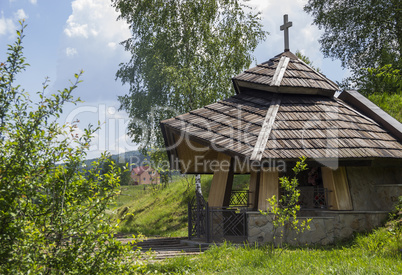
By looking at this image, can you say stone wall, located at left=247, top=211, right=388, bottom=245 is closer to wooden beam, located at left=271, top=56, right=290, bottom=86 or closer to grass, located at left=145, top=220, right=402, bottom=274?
grass, located at left=145, top=220, right=402, bottom=274

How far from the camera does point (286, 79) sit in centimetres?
1174

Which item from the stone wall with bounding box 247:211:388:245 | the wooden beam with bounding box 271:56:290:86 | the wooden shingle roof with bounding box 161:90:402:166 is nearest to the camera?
the stone wall with bounding box 247:211:388:245

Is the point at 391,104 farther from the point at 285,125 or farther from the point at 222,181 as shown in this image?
the point at 222,181

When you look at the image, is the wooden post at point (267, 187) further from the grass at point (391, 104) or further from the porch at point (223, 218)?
the grass at point (391, 104)

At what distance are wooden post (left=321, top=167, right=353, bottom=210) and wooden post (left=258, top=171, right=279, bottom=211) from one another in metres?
1.66

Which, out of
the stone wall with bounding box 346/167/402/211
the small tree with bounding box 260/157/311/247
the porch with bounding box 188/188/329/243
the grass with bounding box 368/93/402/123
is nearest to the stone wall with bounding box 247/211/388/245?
the porch with bounding box 188/188/329/243

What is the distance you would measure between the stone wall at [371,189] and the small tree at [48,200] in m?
8.01

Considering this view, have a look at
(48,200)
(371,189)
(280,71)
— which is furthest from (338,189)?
(48,200)

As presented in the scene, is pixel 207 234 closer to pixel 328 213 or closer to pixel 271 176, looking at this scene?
pixel 271 176

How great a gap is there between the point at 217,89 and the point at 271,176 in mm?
9160

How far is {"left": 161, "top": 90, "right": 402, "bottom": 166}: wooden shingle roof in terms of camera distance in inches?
390

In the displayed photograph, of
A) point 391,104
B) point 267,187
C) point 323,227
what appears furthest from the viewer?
point 391,104

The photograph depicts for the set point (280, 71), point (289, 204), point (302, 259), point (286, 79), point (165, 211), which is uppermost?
point (280, 71)

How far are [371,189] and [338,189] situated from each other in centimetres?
116
